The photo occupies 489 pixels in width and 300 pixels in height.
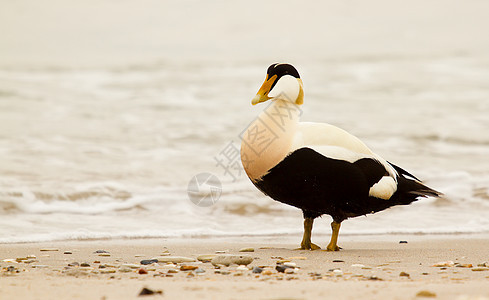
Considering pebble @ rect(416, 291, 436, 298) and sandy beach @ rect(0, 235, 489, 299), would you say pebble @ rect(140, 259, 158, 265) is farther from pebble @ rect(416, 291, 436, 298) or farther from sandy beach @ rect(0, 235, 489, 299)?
pebble @ rect(416, 291, 436, 298)

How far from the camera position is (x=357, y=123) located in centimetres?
1279

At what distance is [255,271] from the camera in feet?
12.5

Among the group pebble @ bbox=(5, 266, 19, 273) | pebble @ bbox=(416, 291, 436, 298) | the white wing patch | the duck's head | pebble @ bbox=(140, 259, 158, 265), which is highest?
the duck's head

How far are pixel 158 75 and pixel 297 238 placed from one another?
11858 millimetres

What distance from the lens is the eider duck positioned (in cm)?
466

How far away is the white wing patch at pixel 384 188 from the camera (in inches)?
193

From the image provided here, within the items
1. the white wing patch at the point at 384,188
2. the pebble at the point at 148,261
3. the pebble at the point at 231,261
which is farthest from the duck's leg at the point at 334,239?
the pebble at the point at 148,261

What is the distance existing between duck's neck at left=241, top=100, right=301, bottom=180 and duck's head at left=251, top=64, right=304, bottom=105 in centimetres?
11

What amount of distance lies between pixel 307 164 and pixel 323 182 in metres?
0.17

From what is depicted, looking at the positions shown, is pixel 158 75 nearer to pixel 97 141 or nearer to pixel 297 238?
pixel 97 141

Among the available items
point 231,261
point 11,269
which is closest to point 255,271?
point 231,261

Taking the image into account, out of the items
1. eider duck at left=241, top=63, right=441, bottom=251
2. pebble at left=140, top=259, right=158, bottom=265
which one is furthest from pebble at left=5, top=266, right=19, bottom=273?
eider duck at left=241, top=63, right=441, bottom=251

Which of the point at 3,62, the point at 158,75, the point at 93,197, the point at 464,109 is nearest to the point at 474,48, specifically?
the point at 464,109

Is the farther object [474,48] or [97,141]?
[474,48]
